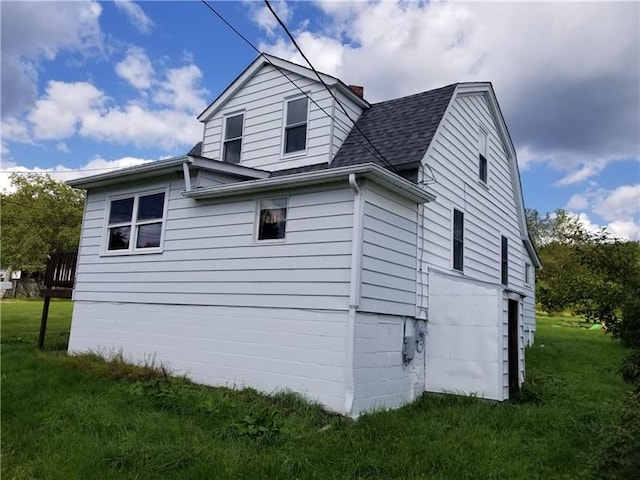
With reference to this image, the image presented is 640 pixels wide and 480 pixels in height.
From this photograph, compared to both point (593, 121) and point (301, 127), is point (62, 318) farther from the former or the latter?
point (593, 121)

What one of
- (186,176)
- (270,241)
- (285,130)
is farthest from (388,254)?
Answer: (285,130)

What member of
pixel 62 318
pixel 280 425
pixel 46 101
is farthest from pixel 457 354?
pixel 62 318

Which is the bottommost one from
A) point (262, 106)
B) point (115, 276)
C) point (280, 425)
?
point (280, 425)

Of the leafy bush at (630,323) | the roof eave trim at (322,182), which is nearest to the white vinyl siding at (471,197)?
the roof eave trim at (322,182)

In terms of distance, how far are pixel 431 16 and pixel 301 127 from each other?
129 inches

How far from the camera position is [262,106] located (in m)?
10.7

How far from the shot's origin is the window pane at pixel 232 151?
11.0 metres

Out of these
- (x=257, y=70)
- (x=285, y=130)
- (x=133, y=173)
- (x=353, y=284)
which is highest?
(x=257, y=70)

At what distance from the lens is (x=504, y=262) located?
1311cm

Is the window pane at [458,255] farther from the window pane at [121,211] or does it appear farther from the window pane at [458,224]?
the window pane at [121,211]

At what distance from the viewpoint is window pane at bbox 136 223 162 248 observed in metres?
9.59

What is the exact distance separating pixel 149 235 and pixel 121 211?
3.88 feet

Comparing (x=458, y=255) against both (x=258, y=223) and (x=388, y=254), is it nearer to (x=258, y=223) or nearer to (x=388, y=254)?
(x=388, y=254)

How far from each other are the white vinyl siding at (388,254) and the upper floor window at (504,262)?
225 inches
